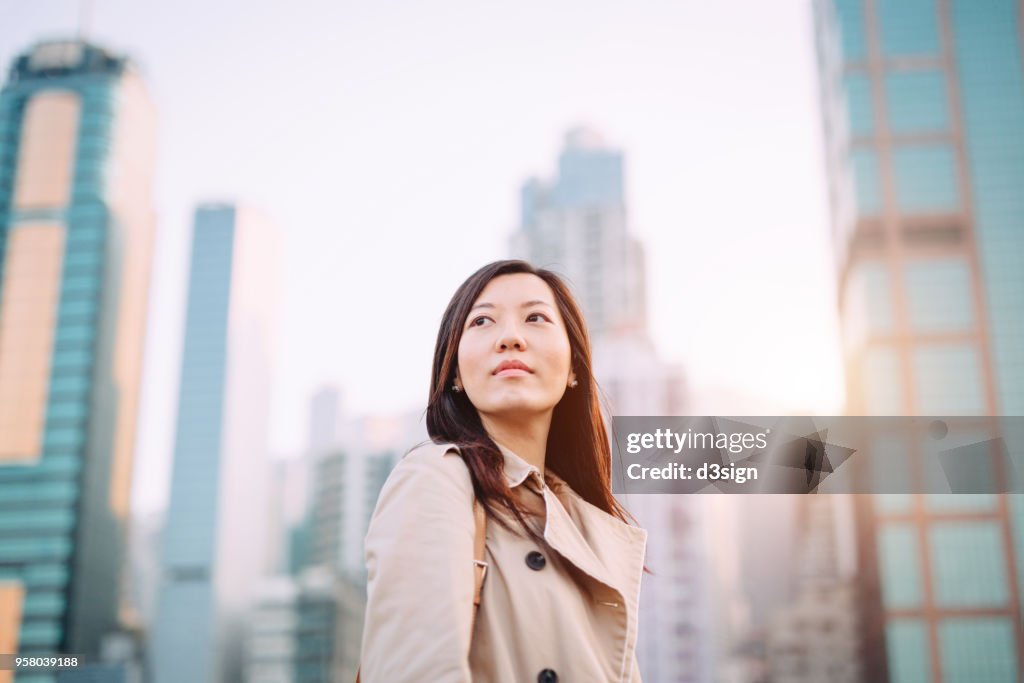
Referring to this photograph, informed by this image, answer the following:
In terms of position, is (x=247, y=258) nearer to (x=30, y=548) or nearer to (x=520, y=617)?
(x=30, y=548)

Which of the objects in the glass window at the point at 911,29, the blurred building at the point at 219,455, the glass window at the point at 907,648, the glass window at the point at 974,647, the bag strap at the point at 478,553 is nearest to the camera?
the bag strap at the point at 478,553

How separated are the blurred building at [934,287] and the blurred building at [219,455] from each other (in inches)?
1807

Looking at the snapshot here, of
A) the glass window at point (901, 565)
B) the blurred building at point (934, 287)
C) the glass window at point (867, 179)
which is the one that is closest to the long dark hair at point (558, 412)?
the blurred building at point (934, 287)

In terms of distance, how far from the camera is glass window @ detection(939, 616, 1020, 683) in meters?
32.2

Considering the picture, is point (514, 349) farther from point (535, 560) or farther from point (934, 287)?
point (934, 287)

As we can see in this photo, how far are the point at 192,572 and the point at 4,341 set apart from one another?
35245mm

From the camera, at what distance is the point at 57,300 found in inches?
1443

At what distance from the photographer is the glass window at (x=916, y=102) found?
3378 cm

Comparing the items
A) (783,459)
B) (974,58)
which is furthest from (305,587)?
(783,459)

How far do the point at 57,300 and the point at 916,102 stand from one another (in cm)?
3327

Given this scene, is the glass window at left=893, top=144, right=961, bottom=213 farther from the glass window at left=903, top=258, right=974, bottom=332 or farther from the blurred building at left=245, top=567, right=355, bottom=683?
the blurred building at left=245, top=567, right=355, bottom=683

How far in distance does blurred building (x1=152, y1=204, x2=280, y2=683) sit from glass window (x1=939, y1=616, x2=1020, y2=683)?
46088 millimetres

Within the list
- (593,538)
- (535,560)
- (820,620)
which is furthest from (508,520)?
(820,620)

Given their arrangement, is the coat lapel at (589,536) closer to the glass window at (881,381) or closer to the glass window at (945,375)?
the glass window at (881,381)
